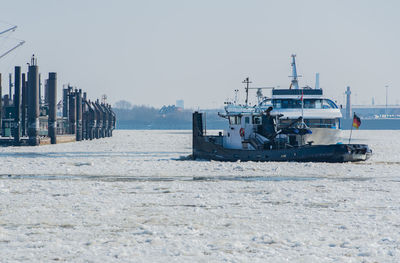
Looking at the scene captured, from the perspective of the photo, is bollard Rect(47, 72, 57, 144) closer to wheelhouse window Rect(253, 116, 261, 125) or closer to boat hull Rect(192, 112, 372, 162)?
boat hull Rect(192, 112, 372, 162)

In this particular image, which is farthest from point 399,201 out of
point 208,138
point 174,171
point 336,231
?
point 208,138

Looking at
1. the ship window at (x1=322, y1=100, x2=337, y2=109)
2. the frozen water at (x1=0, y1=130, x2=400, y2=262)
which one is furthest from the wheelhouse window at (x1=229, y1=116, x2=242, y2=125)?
the frozen water at (x1=0, y1=130, x2=400, y2=262)

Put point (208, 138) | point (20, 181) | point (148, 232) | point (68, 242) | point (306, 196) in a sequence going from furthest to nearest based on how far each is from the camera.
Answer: point (208, 138) → point (20, 181) → point (306, 196) → point (148, 232) → point (68, 242)

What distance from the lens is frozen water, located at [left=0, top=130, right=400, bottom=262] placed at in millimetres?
10750

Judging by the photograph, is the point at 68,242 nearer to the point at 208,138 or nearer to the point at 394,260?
the point at 394,260

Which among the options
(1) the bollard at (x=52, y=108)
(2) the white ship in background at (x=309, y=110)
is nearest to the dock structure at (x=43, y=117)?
(1) the bollard at (x=52, y=108)

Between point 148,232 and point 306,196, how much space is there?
775cm

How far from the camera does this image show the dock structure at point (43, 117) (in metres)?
60.3

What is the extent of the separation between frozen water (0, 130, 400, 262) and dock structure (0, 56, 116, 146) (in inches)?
1413

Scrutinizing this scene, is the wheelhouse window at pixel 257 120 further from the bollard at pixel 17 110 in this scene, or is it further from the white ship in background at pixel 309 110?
the bollard at pixel 17 110

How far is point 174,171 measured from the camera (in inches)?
1163

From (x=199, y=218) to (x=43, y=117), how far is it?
6459 cm

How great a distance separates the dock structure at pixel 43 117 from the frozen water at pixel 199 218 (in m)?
35.9

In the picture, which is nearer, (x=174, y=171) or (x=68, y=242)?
(x=68, y=242)
